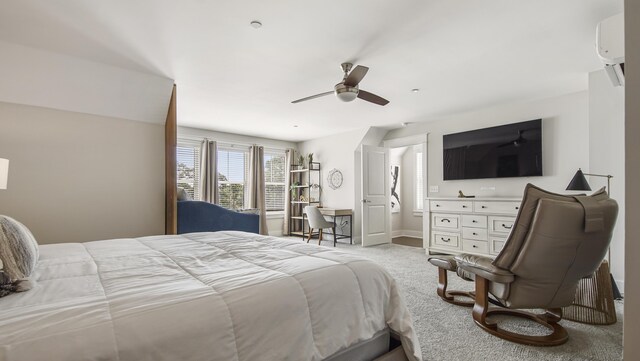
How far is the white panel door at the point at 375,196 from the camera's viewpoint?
5.79m

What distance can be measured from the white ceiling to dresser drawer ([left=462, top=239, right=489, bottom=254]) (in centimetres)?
210

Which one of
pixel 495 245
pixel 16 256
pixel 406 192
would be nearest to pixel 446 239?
pixel 495 245

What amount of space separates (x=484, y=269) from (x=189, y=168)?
5.63 m

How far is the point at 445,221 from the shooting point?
489 centimetres

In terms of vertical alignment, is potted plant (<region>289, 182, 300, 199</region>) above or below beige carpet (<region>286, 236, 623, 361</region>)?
above

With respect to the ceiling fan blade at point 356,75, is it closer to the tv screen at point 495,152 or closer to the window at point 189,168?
the tv screen at point 495,152

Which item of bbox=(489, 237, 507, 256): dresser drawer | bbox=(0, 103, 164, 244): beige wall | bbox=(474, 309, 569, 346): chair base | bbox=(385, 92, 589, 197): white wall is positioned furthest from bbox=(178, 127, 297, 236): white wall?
bbox=(474, 309, 569, 346): chair base

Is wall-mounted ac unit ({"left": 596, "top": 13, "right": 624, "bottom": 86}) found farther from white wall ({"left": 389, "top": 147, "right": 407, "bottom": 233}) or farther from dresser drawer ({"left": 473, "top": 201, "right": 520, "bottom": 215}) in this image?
white wall ({"left": 389, "top": 147, "right": 407, "bottom": 233})

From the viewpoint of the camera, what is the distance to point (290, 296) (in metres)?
1.19

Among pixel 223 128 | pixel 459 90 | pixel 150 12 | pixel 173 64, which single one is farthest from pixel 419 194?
pixel 150 12

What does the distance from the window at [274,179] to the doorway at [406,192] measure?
2.71 m

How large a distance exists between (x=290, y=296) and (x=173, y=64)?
113 inches

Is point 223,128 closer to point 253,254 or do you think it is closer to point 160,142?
point 160,142

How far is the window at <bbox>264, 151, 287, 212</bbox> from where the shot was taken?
735cm
